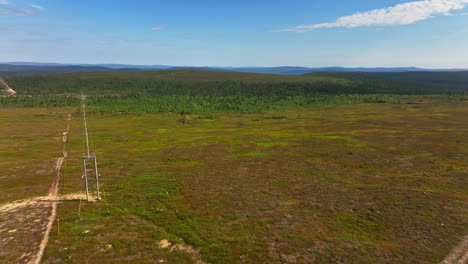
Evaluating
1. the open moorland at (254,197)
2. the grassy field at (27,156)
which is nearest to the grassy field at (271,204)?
the open moorland at (254,197)

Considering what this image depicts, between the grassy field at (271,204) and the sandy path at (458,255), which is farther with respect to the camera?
the grassy field at (271,204)

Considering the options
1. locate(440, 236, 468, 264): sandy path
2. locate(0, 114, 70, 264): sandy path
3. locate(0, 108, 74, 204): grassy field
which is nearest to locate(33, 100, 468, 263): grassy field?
locate(440, 236, 468, 264): sandy path

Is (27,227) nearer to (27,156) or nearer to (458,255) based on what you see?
(27,156)

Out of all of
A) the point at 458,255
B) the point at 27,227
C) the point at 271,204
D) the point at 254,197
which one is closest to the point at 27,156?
the point at 27,227

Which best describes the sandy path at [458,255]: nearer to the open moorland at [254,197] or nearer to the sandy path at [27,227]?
the open moorland at [254,197]

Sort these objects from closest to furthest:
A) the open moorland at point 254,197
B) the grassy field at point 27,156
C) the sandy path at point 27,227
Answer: the sandy path at point 27,227, the open moorland at point 254,197, the grassy field at point 27,156

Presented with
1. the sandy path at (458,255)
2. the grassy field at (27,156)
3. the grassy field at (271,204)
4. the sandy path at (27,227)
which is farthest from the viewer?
the grassy field at (27,156)
